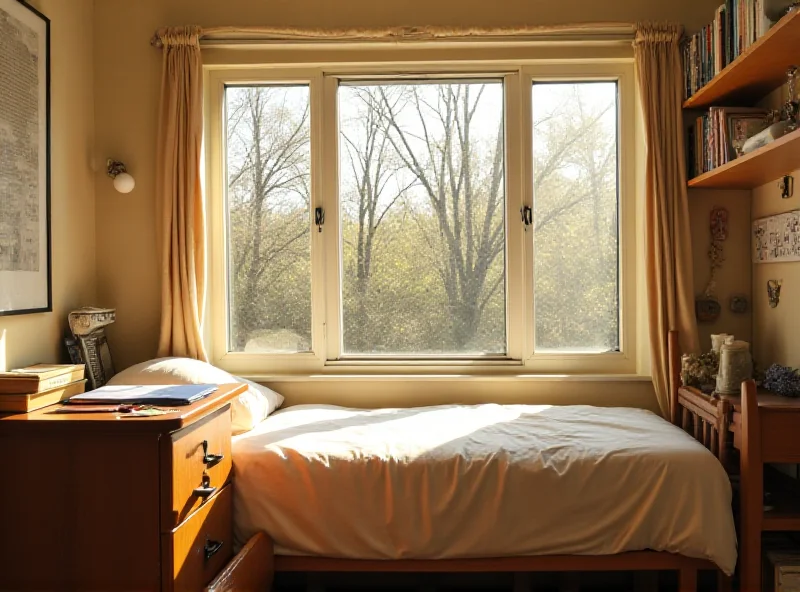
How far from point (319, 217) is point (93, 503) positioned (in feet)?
5.24

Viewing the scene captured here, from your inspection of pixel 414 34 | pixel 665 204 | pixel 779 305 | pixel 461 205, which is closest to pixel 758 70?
pixel 665 204

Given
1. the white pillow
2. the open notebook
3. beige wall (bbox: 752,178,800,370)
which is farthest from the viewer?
beige wall (bbox: 752,178,800,370)

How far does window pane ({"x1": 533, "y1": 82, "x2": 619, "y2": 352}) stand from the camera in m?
2.86

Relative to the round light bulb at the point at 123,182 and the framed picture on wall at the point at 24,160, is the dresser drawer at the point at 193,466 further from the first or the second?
the round light bulb at the point at 123,182

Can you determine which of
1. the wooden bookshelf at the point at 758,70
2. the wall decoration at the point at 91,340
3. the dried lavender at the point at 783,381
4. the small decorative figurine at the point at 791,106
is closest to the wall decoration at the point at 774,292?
the dried lavender at the point at 783,381

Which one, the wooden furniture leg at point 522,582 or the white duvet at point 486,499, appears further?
the wooden furniture leg at point 522,582

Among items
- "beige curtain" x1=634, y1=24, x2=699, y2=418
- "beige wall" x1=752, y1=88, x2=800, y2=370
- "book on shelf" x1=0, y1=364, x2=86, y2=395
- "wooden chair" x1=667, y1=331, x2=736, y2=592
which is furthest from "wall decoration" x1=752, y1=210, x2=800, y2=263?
"book on shelf" x1=0, y1=364, x2=86, y2=395

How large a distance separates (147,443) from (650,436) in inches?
64.2

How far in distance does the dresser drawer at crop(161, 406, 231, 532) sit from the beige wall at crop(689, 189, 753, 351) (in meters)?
2.11

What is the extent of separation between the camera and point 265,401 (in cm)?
252

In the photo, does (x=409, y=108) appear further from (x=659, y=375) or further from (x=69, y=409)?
(x=69, y=409)

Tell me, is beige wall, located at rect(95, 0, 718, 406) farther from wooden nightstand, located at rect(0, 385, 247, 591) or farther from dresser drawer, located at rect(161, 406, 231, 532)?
wooden nightstand, located at rect(0, 385, 247, 591)

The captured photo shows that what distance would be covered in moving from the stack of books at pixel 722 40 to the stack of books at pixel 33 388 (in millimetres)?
2545

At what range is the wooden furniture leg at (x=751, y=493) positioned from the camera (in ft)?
6.25
